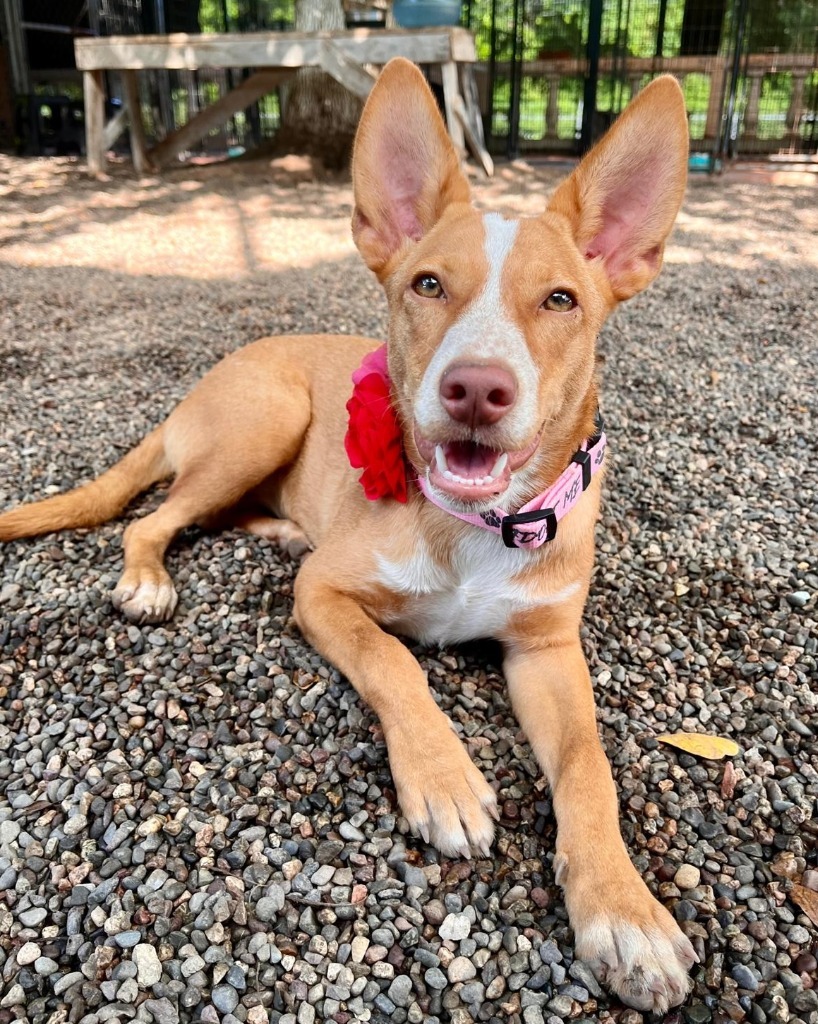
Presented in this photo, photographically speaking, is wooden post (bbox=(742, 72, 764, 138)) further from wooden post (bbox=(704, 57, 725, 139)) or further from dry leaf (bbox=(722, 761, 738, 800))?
dry leaf (bbox=(722, 761, 738, 800))

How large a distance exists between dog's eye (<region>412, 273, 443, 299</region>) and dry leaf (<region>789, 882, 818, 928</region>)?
6.11 ft

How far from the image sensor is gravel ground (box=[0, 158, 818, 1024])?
6.11ft

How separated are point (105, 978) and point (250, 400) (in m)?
2.40

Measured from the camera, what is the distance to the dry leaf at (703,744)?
8.27 feet

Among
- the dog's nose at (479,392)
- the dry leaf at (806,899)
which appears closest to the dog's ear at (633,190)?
the dog's nose at (479,392)

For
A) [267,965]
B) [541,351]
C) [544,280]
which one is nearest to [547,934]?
[267,965]

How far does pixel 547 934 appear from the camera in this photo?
1979 millimetres

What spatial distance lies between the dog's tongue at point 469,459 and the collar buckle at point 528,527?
13.5 inches

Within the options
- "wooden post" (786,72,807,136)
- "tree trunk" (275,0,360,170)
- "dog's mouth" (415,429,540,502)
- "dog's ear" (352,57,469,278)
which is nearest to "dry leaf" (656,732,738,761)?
"dog's mouth" (415,429,540,502)

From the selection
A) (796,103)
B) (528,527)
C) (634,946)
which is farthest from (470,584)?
(796,103)

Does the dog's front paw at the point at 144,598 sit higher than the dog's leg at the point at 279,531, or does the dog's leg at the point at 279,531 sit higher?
the dog's front paw at the point at 144,598

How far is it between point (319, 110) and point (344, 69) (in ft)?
9.10

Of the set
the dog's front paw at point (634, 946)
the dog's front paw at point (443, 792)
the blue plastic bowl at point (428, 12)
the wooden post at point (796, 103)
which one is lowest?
the dog's front paw at point (634, 946)

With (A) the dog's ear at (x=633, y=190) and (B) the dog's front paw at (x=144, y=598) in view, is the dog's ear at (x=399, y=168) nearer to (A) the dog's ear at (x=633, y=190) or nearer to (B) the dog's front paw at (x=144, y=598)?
(A) the dog's ear at (x=633, y=190)
